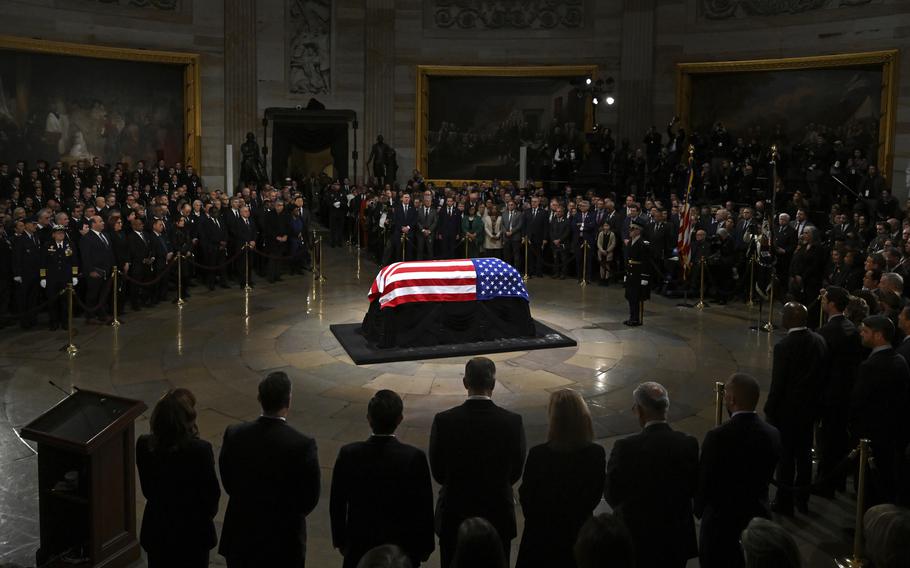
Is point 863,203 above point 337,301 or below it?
above

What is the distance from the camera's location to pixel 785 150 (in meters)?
21.8

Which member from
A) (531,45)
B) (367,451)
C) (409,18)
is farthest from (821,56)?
(367,451)

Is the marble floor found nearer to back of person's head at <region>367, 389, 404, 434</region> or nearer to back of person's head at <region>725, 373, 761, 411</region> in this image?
back of person's head at <region>725, 373, 761, 411</region>

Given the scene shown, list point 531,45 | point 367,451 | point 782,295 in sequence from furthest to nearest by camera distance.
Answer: point 531,45 < point 782,295 < point 367,451

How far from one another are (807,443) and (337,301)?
32.0 ft

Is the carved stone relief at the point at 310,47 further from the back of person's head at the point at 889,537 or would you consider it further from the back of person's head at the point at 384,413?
the back of person's head at the point at 889,537

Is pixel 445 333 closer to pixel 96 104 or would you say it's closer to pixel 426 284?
pixel 426 284

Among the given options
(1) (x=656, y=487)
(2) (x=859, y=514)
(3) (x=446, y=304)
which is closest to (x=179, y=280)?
(3) (x=446, y=304)

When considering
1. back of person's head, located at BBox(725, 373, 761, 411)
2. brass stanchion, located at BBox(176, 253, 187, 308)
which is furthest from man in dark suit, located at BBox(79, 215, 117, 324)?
back of person's head, located at BBox(725, 373, 761, 411)

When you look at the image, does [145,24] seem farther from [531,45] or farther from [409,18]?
[531,45]

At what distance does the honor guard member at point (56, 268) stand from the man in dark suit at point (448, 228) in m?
7.94

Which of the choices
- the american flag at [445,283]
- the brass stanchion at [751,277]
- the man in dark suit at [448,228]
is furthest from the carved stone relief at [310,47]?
the american flag at [445,283]

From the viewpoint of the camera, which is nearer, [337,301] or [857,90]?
[337,301]

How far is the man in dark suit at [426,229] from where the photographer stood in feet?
60.0
